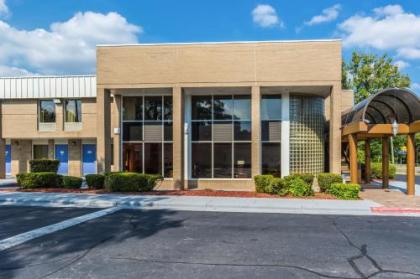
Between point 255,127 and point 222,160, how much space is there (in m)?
2.79

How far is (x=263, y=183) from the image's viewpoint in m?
15.2

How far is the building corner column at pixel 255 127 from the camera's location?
656 inches

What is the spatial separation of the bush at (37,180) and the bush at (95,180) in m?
1.80

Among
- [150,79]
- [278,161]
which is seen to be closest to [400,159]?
[278,161]

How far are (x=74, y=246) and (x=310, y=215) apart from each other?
7.17 metres

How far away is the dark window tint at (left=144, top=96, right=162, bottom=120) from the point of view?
19.1 m

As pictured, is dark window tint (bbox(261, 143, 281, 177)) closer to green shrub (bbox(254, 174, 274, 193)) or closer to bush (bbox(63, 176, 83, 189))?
green shrub (bbox(254, 174, 274, 193))

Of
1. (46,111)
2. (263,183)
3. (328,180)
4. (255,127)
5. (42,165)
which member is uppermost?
(46,111)

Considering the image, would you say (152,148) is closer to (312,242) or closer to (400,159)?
(312,242)

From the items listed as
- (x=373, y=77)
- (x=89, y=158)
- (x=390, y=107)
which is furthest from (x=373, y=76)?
(x=89, y=158)

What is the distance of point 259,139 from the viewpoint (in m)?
16.9

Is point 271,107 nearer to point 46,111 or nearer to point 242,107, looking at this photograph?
point 242,107

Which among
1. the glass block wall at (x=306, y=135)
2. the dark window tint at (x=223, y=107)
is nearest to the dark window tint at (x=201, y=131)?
the dark window tint at (x=223, y=107)

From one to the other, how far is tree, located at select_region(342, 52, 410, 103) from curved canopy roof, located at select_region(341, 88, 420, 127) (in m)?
19.4
